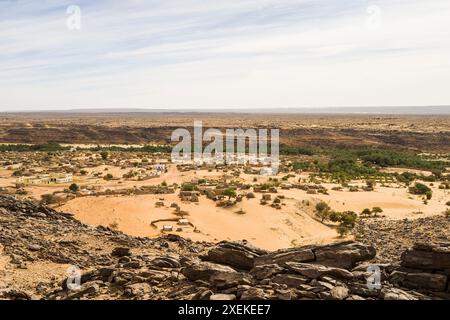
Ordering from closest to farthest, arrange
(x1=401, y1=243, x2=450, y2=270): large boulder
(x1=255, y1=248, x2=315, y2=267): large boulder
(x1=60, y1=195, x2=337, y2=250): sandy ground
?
(x1=401, y1=243, x2=450, y2=270): large boulder → (x1=255, y1=248, x2=315, y2=267): large boulder → (x1=60, y1=195, x2=337, y2=250): sandy ground

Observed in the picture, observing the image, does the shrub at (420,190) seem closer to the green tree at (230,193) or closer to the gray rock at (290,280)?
the green tree at (230,193)

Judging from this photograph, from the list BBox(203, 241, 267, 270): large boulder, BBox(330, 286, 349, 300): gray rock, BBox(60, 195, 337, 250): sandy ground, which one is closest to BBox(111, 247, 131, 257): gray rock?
BBox(203, 241, 267, 270): large boulder

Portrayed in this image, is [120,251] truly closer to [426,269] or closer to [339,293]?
[339,293]

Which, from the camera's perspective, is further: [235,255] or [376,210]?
[376,210]

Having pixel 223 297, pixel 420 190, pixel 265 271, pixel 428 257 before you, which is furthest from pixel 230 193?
pixel 223 297

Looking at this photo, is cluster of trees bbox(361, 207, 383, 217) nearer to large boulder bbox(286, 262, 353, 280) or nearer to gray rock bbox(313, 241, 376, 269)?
gray rock bbox(313, 241, 376, 269)
